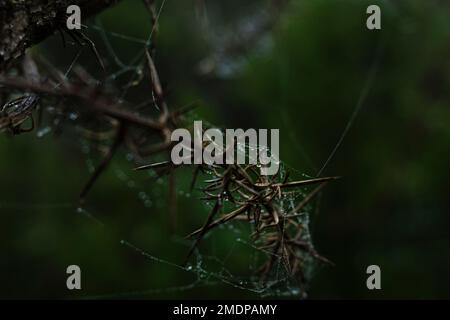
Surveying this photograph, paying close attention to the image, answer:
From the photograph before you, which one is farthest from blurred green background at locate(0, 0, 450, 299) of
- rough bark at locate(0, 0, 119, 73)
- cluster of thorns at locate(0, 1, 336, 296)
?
rough bark at locate(0, 0, 119, 73)

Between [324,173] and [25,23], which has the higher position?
[324,173]

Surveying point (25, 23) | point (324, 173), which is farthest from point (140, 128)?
point (324, 173)

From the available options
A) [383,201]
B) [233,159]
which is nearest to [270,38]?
[383,201]

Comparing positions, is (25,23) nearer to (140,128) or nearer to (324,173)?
(140,128)

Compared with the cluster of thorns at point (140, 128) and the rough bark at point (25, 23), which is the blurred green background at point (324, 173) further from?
the rough bark at point (25, 23)

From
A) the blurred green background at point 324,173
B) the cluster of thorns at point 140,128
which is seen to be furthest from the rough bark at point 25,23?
the blurred green background at point 324,173

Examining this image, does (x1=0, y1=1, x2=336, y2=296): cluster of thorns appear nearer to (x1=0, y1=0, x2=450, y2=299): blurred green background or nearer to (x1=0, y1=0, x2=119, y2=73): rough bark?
(x1=0, y1=0, x2=119, y2=73): rough bark
